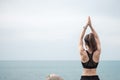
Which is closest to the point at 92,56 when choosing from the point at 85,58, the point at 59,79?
the point at 85,58

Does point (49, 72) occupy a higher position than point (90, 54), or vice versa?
point (90, 54)

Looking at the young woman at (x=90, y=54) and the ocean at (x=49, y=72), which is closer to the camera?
the young woman at (x=90, y=54)

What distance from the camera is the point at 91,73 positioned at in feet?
15.6

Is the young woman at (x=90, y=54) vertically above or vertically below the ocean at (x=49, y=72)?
above

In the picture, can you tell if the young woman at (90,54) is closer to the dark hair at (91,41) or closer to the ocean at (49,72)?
the dark hair at (91,41)

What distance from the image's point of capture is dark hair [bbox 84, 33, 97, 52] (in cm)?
472

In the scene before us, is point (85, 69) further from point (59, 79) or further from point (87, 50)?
point (59, 79)

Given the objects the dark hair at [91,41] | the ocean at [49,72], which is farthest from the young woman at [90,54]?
the ocean at [49,72]

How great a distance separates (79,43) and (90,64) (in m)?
0.24

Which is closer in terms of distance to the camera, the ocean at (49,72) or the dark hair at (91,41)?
the dark hair at (91,41)

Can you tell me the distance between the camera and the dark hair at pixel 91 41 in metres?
4.72

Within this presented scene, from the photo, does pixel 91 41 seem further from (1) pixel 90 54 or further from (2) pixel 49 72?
(2) pixel 49 72

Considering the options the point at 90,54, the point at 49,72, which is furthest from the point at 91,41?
the point at 49,72

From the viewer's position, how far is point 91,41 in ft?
15.5
